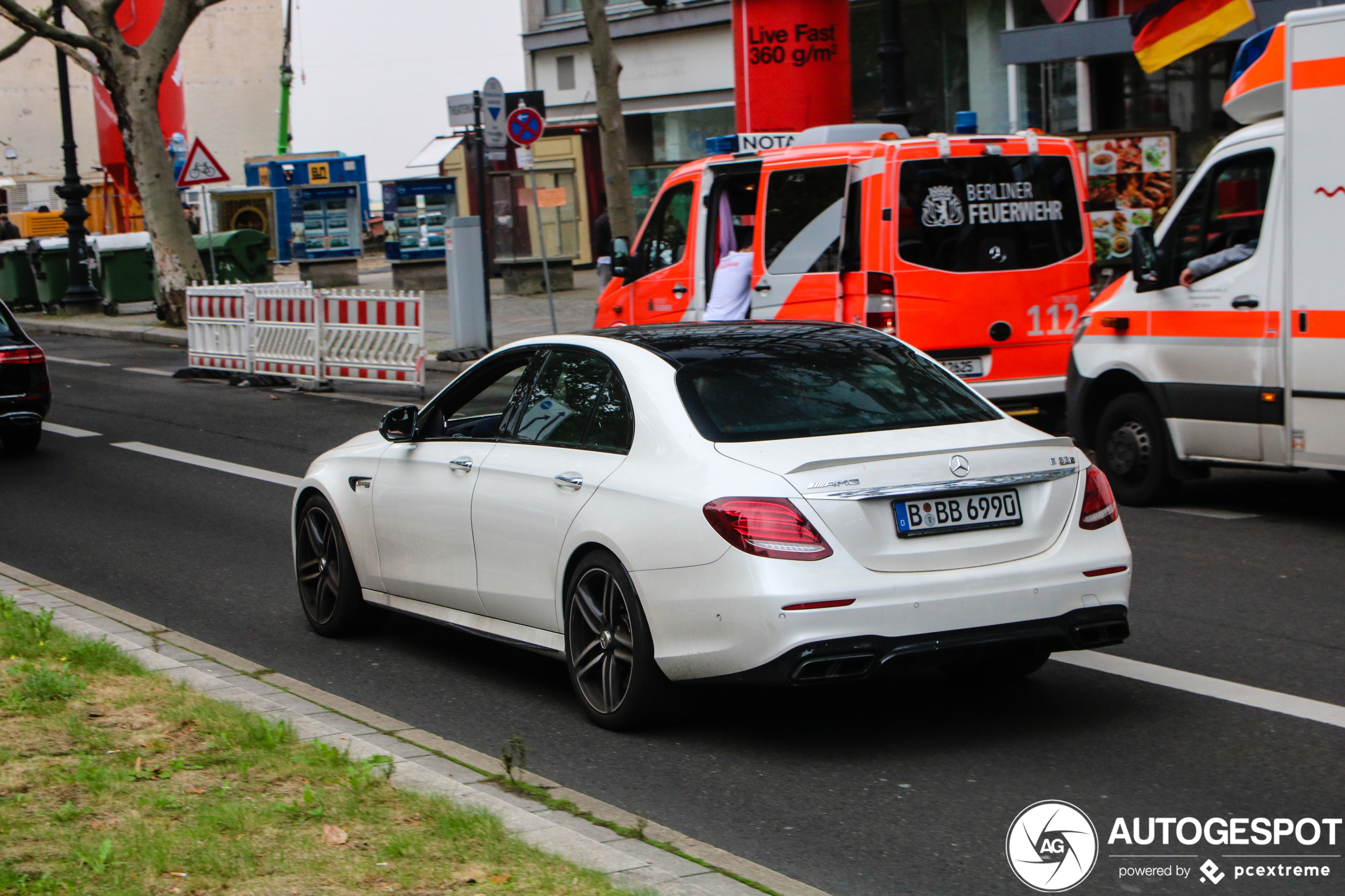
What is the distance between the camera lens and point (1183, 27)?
49.4ft

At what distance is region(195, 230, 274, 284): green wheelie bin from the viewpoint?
33656 mm

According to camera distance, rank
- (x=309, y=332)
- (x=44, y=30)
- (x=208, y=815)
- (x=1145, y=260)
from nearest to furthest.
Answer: (x=208, y=815) < (x=1145, y=260) < (x=309, y=332) < (x=44, y=30)

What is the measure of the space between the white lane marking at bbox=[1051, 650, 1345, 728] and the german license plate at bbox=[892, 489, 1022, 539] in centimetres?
107

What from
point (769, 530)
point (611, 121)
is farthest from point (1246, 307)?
point (611, 121)

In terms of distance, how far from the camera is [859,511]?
17.1 ft

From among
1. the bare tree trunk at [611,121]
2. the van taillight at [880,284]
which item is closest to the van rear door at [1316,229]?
the van taillight at [880,284]

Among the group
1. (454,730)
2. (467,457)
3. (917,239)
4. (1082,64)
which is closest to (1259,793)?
(454,730)

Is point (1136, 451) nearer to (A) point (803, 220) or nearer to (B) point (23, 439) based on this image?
(A) point (803, 220)

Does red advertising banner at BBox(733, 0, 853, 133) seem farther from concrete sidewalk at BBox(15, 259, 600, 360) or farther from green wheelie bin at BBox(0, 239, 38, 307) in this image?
green wheelie bin at BBox(0, 239, 38, 307)

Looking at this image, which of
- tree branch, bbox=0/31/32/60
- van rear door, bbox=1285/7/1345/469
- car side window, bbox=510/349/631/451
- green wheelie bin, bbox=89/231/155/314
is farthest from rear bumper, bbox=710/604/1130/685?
tree branch, bbox=0/31/32/60

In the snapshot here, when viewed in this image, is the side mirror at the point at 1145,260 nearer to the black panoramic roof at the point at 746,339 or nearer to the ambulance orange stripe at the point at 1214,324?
the ambulance orange stripe at the point at 1214,324

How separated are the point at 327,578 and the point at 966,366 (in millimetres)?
5447

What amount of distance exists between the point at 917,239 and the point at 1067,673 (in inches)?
213

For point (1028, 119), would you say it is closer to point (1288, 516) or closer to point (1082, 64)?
point (1082, 64)
